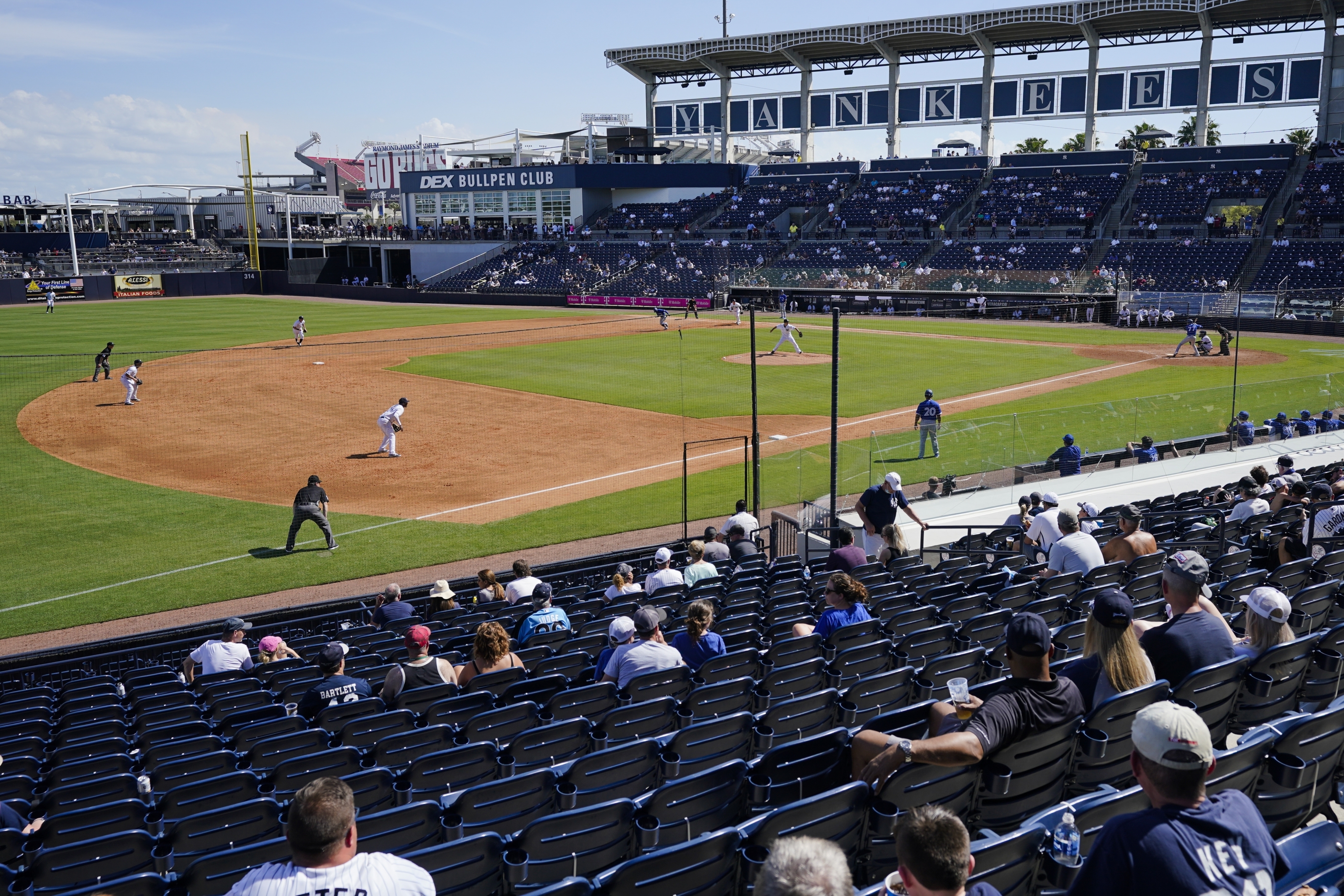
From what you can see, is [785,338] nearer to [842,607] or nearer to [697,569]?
[697,569]

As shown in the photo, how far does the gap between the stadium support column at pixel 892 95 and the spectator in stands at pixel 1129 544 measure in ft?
216

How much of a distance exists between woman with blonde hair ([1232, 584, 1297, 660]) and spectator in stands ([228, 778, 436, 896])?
5213 mm

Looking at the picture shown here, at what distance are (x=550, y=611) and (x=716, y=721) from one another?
467 cm

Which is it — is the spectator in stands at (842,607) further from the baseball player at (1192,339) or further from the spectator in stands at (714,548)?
the baseball player at (1192,339)

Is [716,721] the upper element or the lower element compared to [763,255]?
lower

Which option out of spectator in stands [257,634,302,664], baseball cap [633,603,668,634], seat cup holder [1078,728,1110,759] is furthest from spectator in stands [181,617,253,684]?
seat cup holder [1078,728,1110,759]

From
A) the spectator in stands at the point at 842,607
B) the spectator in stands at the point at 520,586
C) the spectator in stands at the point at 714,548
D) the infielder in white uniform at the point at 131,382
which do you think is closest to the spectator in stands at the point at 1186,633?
the spectator in stands at the point at 842,607

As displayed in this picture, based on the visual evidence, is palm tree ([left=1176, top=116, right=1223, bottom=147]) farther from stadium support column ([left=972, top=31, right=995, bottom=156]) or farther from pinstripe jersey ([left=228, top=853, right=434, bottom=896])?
pinstripe jersey ([left=228, top=853, right=434, bottom=896])

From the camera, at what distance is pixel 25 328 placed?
5328 centimetres

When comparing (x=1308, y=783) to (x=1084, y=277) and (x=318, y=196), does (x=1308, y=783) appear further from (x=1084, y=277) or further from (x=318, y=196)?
(x=318, y=196)

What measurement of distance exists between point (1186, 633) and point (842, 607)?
9.87ft

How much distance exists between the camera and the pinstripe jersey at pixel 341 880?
149 inches

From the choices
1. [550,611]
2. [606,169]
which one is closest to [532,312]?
[606,169]

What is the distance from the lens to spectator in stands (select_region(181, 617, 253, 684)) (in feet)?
34.4
